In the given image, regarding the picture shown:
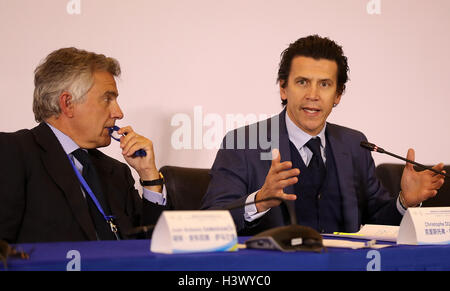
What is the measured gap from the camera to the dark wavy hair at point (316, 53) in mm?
2652

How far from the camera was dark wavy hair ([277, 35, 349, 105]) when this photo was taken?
8.70 ft

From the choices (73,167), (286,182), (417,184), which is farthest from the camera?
(417,184)

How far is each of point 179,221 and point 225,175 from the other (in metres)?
1.11

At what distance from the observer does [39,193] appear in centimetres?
196

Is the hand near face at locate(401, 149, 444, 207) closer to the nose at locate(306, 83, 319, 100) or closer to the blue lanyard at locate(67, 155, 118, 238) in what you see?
the nose at locate(306, 83, 319, 100)

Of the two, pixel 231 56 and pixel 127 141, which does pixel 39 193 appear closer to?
pixel 127 141

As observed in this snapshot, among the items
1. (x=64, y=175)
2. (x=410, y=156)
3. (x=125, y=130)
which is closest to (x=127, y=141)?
(x=125, y=130)

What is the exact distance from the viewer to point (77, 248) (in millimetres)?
1373

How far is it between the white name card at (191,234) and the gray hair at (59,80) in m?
1.09

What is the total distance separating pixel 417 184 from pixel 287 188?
1.62 ft

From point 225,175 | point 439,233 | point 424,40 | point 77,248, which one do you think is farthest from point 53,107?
point 424,40

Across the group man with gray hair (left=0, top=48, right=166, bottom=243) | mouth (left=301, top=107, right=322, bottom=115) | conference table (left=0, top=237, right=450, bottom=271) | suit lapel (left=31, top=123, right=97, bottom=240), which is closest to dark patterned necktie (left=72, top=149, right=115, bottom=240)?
man with gray hair (left=0, top=48, right=166, bottom=243)

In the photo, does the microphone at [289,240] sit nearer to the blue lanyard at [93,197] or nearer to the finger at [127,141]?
the blue lanyard at [93,197]

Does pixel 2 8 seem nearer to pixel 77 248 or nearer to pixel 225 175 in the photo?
pixel 225 175
